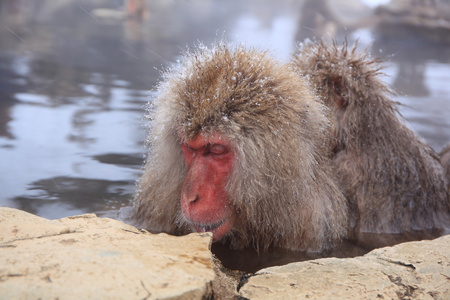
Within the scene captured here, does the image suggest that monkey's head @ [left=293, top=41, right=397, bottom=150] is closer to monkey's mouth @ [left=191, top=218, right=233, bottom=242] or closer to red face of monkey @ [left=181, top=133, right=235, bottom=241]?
red face of monkey @ [left=181, top=133, right=235, bottom=241]

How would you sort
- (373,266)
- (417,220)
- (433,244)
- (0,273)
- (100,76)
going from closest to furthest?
(0,273)
(373,266)
(433,244)
(417,220)
(100,76)

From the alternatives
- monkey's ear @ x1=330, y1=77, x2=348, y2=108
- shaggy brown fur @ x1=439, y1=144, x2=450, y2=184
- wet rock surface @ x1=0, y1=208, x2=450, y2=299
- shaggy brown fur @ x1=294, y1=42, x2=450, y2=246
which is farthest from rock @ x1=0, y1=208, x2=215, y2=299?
shaggy brown fur @ x1=439, y1=144, x2=450, y2=184

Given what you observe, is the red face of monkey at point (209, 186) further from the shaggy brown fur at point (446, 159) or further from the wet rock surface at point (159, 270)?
the shaggy brown fur at point (446, 159)

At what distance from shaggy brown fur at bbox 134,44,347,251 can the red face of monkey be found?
0.05 m

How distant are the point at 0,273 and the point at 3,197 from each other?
2.08 m

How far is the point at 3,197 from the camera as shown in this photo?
356cm

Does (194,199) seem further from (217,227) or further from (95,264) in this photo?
(95,264)

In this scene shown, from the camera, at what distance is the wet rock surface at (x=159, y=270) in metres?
1.61

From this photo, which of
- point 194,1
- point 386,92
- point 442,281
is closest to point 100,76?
point 386,92

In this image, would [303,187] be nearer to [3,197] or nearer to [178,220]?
[178,220]

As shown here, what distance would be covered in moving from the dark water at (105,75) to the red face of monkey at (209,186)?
81 cm

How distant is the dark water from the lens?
400 centimetres

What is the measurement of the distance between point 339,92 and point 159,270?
213cm

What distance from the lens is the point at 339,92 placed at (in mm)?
3479
